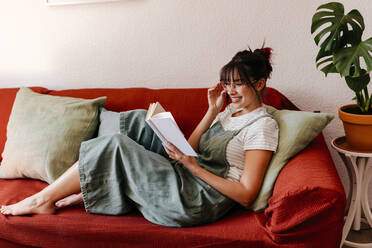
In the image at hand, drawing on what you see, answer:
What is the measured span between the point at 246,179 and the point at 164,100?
2.36 feet

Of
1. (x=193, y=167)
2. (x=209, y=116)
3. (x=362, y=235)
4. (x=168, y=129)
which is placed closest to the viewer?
(x=168, y=129)

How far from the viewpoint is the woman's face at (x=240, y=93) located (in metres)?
1.44

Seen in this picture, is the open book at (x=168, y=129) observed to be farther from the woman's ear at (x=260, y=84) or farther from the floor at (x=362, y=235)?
the floor at (x=362, y=235)

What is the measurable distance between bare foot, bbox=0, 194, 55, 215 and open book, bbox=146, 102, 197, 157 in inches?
21.2

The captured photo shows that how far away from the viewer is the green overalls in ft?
4.19

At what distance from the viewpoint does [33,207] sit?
137cm

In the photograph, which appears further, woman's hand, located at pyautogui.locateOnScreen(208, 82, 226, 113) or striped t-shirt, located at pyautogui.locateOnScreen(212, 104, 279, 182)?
woman's hand, located at pyautogui.locateOnScreen(208, 82, 226, 113)

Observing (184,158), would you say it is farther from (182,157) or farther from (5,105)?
(5,105)

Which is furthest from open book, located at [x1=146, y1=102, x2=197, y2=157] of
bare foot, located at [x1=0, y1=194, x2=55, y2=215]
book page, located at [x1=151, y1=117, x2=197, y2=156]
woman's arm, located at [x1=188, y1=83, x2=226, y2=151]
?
bare foot, located at [x1=0, y1=194, x2=55, y2=215]

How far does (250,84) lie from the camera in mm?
1439

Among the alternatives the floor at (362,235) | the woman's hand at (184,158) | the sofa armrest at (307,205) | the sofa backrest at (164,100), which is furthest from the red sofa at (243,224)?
the floor at (362,235)

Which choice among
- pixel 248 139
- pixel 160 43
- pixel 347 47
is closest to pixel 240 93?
pixel 248 139

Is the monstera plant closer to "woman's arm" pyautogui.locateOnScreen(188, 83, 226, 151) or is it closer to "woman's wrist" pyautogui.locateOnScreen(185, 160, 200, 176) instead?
"woman's arm" pyautogui.locateOnScreen(188, 83, 226, 151)

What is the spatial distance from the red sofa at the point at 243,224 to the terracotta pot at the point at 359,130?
0.44 ft
